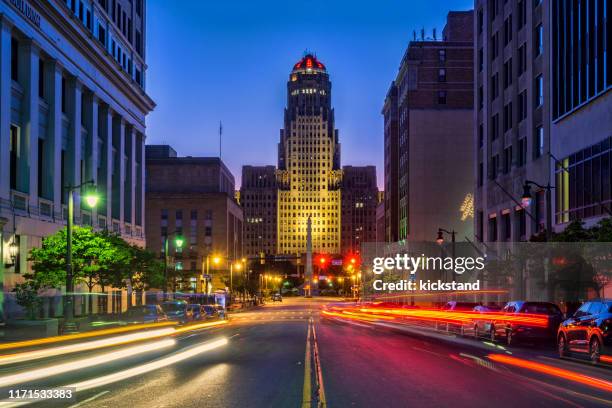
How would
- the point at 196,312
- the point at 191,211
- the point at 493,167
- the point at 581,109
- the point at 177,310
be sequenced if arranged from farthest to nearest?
1. the point at 191,211
2. the point at 493,167
3. the point at 196,312
4. the point at 581,109
5. the point at 177,310

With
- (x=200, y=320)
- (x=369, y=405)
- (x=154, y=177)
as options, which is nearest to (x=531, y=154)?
(x=200, y=320)

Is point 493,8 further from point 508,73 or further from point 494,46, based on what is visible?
point 508,73

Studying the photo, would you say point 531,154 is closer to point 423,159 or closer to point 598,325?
point 598,325

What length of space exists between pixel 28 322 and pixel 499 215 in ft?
154

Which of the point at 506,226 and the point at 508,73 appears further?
the point at 506,226

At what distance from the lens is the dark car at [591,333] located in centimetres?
2277

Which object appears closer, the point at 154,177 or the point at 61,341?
the point at 61,341

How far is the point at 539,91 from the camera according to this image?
207 ft

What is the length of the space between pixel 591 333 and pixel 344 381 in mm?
9986

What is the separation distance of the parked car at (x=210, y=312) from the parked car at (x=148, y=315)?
12.2 metres

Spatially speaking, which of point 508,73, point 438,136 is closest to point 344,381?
point 508,73

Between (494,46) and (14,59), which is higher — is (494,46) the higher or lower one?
the higher one

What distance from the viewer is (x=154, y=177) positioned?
159125mm
